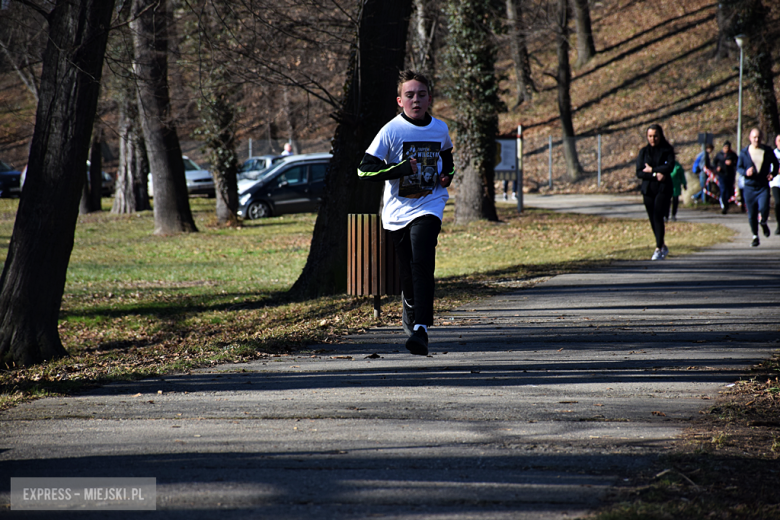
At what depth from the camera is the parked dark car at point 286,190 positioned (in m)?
26.7

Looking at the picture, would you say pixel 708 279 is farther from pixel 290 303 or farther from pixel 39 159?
pixel 39 159

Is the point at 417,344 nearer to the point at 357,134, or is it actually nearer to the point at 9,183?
the point at 357,134

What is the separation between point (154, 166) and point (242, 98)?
270 inches

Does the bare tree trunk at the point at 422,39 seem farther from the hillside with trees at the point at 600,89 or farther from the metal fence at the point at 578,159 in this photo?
the metal fence at the point at 578,159

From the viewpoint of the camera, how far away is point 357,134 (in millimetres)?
9828

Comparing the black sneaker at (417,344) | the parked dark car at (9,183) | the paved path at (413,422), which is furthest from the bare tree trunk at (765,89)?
the parked dark car at (9,183)

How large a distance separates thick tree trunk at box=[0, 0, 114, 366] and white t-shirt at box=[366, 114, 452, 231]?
353 centimetres

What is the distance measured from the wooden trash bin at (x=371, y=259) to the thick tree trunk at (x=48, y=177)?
2.82 meters

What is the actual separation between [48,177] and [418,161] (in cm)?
403

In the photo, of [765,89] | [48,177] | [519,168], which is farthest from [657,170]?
[765,89]

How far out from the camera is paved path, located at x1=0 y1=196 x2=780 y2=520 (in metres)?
3.21

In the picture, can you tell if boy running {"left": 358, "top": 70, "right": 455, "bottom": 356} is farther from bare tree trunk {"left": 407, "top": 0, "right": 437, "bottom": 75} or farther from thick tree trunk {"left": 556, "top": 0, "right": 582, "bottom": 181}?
thick tree trunk {"left": 556, "top": 0, "right": 582, "bottom": 181}

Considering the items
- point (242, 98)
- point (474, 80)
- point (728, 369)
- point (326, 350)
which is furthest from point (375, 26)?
point (242, 98)

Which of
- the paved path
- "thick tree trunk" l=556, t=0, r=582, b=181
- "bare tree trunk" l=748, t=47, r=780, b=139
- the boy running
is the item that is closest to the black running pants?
the boy running
